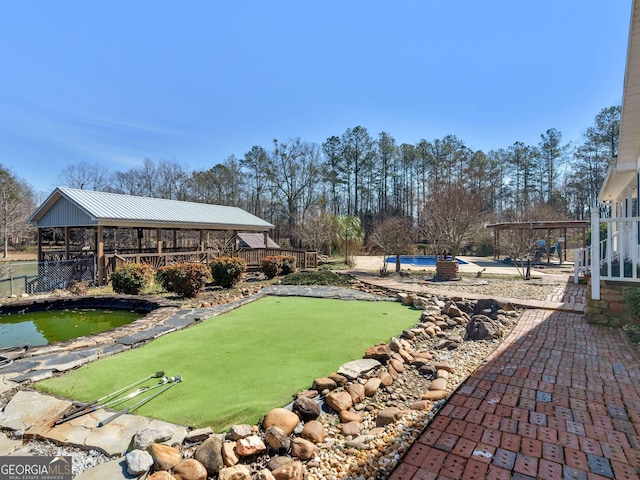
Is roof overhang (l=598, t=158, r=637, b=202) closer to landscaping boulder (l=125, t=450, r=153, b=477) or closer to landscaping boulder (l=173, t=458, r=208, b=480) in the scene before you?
landscaping boulder (l=173, t=458, r=208, b=480)

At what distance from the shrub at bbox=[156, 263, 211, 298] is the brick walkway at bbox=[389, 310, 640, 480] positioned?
704 centimetres

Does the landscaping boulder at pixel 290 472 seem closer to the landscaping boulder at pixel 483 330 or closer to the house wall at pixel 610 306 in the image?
the landscaping boulder at pixel 483 330

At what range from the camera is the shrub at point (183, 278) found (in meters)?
8.42

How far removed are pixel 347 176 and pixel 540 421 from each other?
32083 millimetres

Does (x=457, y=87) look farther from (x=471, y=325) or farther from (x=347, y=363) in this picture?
(x=347, y=363)

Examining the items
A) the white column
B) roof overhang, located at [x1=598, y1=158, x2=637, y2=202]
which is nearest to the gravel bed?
the white column

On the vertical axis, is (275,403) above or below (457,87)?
below

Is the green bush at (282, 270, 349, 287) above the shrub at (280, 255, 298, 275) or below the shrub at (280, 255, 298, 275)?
below

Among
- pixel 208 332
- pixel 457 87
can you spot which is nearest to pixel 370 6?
pixel 457 87

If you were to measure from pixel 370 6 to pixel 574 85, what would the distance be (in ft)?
32.4

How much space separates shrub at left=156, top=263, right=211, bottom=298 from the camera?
842 cm

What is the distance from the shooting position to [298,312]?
705cm

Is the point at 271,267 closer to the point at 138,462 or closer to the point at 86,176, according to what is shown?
the point at 138,462

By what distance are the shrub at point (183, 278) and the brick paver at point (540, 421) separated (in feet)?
23.1
